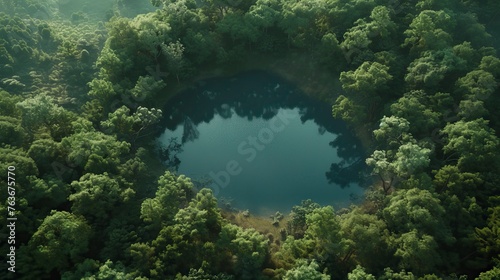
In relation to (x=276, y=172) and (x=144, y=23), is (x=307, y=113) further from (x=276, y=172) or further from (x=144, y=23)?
(x=144, y=23)

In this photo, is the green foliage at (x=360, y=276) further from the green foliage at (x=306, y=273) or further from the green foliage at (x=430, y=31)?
the green foliage at (x=430, y=31)

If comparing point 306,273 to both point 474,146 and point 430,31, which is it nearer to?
point 474,146

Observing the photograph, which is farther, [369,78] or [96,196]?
[369,78]

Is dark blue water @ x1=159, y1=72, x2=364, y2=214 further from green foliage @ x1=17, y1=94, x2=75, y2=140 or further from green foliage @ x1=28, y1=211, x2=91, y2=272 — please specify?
green foliage @ x1=28, y1=211, x2=91, y2=272

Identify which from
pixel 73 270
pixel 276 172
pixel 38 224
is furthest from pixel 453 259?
pixel 38 224

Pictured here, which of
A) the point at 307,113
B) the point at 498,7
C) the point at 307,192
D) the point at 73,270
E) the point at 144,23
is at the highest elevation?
the point at 498,7

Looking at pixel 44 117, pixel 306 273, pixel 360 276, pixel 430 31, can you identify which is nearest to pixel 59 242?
pixel 44 117
